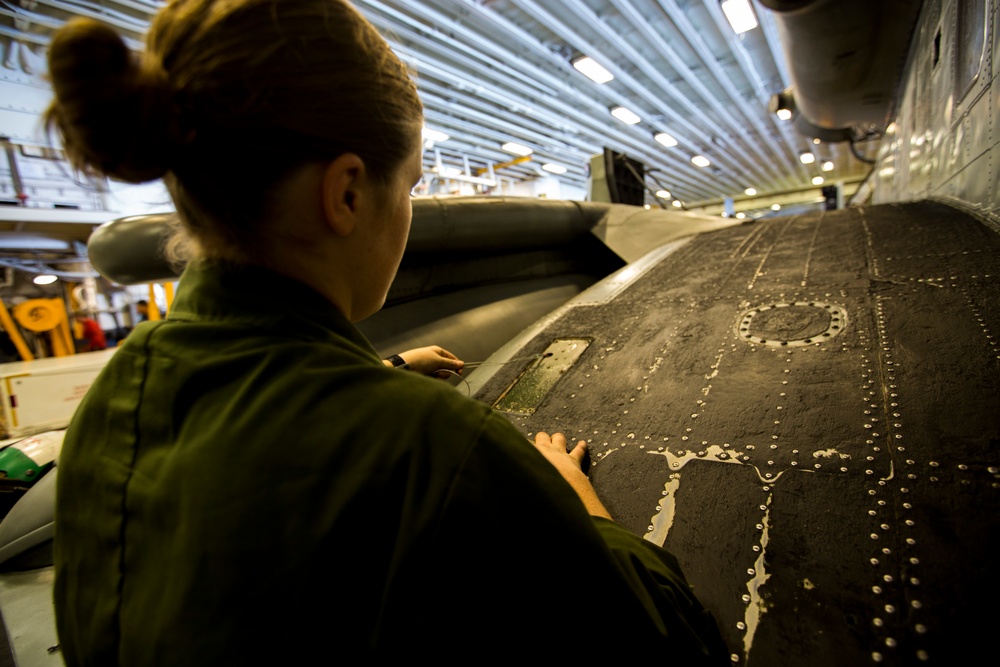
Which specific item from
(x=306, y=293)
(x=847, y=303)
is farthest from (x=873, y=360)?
(x=306, y=293)

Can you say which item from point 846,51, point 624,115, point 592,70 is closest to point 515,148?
point 624,115

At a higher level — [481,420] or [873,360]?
[481,420]

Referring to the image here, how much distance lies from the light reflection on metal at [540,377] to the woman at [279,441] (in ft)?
4.45

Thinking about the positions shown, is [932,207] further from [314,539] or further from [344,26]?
[314,539]

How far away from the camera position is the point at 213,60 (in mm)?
558

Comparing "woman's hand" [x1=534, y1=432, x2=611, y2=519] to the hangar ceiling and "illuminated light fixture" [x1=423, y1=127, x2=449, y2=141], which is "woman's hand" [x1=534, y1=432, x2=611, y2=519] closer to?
the hangar ceiling

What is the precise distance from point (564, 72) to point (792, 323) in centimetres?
745

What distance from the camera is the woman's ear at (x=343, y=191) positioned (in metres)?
0.63

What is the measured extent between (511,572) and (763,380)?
1.59m

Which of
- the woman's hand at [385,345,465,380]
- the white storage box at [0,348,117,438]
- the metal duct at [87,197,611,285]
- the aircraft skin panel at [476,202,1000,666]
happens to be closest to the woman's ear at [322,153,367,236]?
the woman's hand at [385,345,465,380]

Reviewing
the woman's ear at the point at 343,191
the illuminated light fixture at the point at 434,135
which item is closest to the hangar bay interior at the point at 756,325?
the woman's ear at the point at 343,191

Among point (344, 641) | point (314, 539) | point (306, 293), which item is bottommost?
point (344, 641)

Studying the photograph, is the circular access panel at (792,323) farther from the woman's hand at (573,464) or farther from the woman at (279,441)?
the woman at (279,441)

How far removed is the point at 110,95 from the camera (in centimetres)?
52
